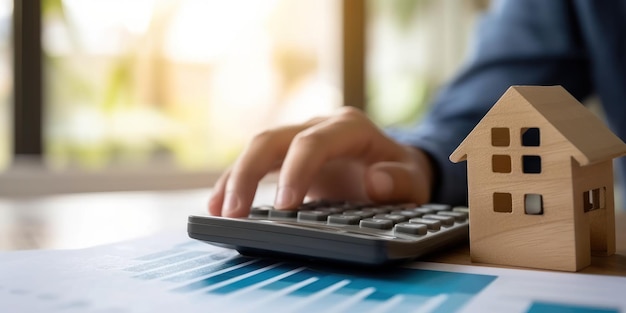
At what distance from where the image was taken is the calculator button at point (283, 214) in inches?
19.9

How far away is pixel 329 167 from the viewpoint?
730 millimetres

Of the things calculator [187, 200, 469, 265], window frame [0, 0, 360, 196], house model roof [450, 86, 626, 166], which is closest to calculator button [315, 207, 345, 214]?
calculator [187, 200, 469, 265]

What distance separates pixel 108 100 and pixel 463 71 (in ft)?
4.50

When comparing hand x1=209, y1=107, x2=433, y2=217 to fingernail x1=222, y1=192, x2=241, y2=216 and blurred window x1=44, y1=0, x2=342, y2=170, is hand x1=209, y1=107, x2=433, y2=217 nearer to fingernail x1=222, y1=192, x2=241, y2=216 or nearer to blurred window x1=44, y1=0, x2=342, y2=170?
fingernail x1=222, y1=192, x2=241, y2=216

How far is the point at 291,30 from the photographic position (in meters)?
2.62

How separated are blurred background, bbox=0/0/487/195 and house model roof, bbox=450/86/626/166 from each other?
166 cm

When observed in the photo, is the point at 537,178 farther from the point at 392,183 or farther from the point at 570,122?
the point at 392,183

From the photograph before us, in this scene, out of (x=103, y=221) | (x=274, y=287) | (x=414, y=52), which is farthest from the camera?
(x=414, y=52)

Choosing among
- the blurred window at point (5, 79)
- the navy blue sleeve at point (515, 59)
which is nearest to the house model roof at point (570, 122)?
the navy blue sleeve at point (515, 59)

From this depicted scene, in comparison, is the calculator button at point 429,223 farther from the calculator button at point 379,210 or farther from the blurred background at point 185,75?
the blurred background at point 185,75

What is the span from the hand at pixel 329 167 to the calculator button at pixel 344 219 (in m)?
0.07

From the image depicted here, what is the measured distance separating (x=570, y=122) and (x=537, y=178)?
4 cm

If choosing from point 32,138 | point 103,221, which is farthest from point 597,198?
point 32,138

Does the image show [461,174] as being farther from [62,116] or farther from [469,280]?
[62,116]
